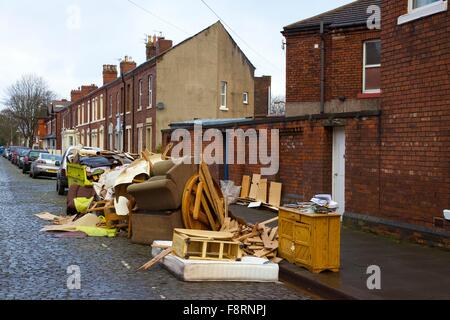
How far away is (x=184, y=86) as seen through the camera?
32125 mm

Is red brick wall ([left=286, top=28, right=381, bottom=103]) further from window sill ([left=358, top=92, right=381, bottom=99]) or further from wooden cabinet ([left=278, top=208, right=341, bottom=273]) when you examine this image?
wooden cabinet ([left=278, top=208, right=341, bottom=273])

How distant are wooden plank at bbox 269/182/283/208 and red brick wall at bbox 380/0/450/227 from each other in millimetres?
4571

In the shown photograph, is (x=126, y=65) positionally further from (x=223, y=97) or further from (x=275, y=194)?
(x=275, y=194)

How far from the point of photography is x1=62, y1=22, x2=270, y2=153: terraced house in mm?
31719

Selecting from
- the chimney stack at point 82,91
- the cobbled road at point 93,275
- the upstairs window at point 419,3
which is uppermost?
the chimney stack at point 82,91

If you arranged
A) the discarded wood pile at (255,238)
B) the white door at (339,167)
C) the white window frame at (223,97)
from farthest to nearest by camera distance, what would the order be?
1. the white window frame at (223,97)
2. the white door at (339,167)
3. the discarded wood pile at (255,238)

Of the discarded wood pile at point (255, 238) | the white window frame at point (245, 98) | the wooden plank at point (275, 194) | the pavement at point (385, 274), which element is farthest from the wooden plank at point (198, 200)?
the white window frame at point (245, 98)

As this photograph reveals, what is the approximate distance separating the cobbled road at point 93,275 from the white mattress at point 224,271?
136mm

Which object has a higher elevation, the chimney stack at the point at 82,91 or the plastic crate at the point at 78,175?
the chimney stack at the point at 82,91

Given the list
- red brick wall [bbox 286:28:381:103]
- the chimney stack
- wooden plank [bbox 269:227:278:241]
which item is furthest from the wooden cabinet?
the chimney stack

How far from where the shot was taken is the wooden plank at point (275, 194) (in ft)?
50.0

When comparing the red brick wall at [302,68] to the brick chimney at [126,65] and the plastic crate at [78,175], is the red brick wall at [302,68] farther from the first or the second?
the brick chimney at [126,65]

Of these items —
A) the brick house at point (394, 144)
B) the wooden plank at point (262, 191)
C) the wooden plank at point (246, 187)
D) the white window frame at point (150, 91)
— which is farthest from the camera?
the white window frame at point (150, 91)

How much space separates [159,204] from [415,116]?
5.02m
